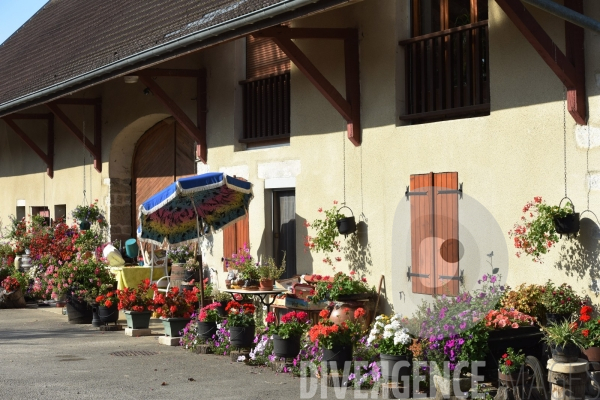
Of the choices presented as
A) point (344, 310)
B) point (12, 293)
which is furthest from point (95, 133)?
point (344, 310)

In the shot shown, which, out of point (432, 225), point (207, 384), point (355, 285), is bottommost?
point (207, 384)

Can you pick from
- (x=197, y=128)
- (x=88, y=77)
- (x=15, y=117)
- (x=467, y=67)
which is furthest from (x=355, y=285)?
(x=15, y=117)

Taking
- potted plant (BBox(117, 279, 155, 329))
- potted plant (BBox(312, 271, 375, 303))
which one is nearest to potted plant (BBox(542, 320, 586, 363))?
potted plant (BBox(312, 271, 375, 303))

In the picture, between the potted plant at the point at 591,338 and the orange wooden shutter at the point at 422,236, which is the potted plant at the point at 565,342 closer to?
the potted plant at the point at 591,338

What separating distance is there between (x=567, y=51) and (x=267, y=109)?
17.9 ft

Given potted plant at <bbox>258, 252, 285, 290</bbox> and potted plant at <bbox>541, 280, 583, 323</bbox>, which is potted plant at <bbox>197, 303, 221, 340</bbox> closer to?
potted plant at <bbox>258, 252, 285, 290</bbox>

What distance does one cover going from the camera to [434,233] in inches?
397

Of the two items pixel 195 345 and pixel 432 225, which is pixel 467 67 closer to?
pixel 432 225

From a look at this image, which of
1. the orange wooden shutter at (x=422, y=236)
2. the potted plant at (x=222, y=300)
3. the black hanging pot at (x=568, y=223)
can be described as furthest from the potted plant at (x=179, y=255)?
the black hanging pot at (x=568, y=223)

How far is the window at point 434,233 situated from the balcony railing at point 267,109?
296cm

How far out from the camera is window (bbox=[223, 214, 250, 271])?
13.3 m

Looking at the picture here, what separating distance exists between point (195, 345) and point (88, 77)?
526 cm

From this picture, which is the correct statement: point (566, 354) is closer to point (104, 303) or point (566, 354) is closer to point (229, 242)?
point (229, 242)

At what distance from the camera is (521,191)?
29.7 ft
